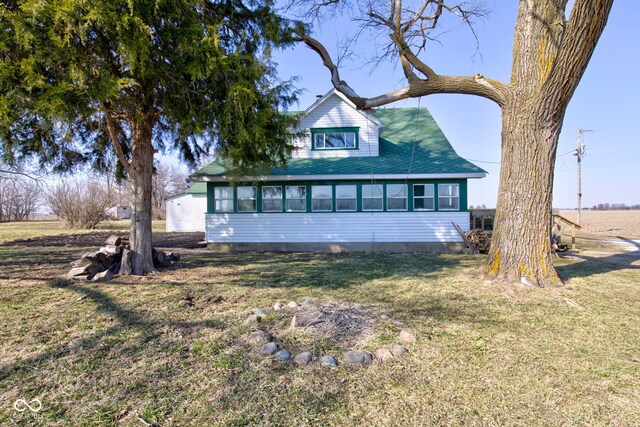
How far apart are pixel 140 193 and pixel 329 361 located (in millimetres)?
6168

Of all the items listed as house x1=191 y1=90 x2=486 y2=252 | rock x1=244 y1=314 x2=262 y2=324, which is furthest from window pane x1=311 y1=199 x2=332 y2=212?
rock x1=244 y1=314 x2=262 y2=324

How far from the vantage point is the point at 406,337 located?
373 cm

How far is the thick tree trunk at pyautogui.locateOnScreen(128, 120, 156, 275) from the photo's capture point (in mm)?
7531

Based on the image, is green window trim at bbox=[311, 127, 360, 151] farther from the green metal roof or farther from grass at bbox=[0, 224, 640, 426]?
grass at bbox=[0, 224, 640, 426]

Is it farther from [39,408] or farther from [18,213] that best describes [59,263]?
[18,213]

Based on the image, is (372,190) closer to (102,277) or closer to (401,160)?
(401,160)

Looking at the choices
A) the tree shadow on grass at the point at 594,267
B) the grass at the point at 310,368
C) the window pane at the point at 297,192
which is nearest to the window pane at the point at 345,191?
the window pane at the point at 297,192

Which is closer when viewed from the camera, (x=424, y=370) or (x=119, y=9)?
(x=424, y=370)

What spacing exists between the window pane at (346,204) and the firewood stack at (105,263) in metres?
6.86

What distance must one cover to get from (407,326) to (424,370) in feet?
3.57

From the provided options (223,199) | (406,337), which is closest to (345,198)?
(223,199)

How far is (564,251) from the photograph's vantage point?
40.2 feet

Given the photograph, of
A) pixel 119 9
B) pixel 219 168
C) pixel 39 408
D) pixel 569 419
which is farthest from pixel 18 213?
pixel 569 419

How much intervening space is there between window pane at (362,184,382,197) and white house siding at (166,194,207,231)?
13846mm
